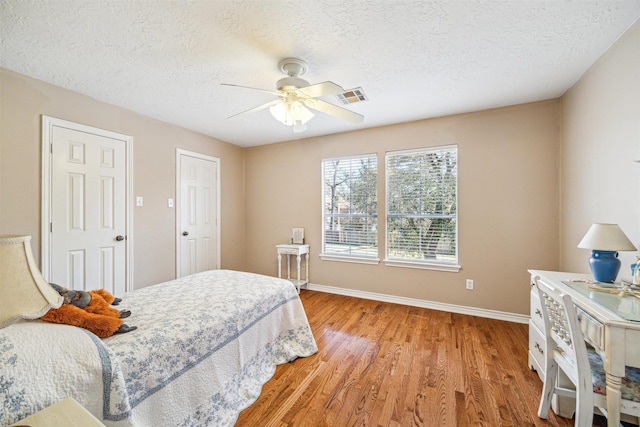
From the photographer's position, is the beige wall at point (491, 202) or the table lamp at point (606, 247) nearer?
the table lamp at point (606, 247)

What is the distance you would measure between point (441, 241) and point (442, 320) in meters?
0.95

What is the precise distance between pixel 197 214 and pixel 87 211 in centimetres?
133

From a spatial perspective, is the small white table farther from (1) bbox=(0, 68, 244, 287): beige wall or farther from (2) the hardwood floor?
(2) the hardwood floor

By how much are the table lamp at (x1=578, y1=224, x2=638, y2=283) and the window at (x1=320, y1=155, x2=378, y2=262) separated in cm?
220

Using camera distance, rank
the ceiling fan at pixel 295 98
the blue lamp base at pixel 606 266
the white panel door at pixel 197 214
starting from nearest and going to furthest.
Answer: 1. the blue lamp base at pixel 606 266
2. the ceiling fan at pixel 295 98
3. the white panel door at pixel 197 214

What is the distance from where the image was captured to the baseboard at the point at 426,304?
2.87 metres

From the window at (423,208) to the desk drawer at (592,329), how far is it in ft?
6.00

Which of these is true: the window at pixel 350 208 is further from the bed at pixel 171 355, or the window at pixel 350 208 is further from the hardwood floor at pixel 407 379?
the bed at pixel 171 355

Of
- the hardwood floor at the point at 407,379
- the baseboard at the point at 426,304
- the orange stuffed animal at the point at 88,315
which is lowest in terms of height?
the hardwood floor at the point at 407,379

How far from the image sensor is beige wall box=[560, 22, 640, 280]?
5.50 feet

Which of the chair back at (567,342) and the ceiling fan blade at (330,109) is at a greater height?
the ceiling fan blade at (330,109)

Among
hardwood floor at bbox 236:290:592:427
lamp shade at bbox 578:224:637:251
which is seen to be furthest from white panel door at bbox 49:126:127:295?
lamp shade at bbox 578:224:637:251

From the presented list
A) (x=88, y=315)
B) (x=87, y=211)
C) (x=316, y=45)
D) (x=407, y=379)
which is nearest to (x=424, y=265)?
(x=407, y=379)

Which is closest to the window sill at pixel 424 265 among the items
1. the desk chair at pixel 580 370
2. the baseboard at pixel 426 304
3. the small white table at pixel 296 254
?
the baseboard at pixel 426 304
